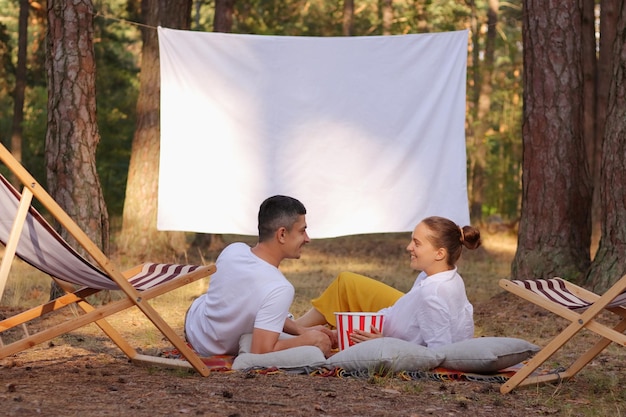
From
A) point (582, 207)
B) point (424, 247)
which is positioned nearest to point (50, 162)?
point (424, 247)

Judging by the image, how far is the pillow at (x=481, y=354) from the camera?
13.3 feet

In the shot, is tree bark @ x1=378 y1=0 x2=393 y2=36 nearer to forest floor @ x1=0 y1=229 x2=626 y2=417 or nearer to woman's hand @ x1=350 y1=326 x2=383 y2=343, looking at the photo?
forest floor @ x1=0 y1=229 x2=626 y2=417

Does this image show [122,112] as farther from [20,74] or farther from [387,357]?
[387,357]

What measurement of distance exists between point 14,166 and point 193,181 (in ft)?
10.9

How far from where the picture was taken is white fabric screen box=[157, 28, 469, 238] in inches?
269

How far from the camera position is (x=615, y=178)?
6273 millimetres

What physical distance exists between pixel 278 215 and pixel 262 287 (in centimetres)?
31

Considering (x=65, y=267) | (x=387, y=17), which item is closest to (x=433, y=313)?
(x=65, y=267)

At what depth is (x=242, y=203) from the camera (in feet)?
22.4

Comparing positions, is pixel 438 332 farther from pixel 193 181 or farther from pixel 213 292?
pixel 193 181

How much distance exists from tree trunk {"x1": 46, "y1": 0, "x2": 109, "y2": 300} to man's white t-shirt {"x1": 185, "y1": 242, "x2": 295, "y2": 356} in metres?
2.20

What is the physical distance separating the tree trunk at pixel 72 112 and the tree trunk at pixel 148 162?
3.32 metres

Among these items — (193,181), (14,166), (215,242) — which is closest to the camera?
(14,166)

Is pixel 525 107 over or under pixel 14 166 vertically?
over
